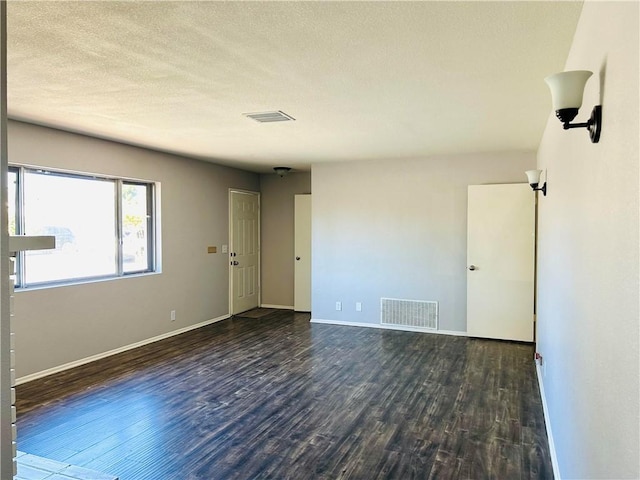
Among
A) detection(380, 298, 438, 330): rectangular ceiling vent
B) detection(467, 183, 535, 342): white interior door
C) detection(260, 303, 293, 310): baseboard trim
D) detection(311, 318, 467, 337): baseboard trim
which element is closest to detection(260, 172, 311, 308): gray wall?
detection(260, 303, 293, 310): baseboard trim

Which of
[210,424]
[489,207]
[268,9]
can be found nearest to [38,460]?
[210,424]

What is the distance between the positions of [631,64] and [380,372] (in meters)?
3.67

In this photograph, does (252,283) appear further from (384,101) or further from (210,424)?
(384,101)

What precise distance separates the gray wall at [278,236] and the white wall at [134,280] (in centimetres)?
47

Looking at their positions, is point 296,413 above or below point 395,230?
below

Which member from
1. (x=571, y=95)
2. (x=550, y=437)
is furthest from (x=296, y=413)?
(x=571, y=95)

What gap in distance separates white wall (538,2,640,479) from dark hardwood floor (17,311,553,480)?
0.75 metres

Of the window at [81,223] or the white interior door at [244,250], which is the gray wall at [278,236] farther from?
the window at [81,223]

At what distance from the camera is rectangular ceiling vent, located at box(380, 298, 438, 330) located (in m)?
5.87

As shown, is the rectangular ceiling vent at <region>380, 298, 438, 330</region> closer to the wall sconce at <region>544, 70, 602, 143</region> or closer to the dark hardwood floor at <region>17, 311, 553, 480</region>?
the dark hardwood floor at <region>17, 311, 553, 480</region>

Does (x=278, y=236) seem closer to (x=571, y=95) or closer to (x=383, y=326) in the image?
(x=383, y=326)

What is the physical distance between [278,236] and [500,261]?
12.5ft

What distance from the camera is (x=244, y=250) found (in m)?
7.41

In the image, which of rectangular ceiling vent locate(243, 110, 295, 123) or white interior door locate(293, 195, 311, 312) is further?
white interior door locate(293, 195, 311, 312)
